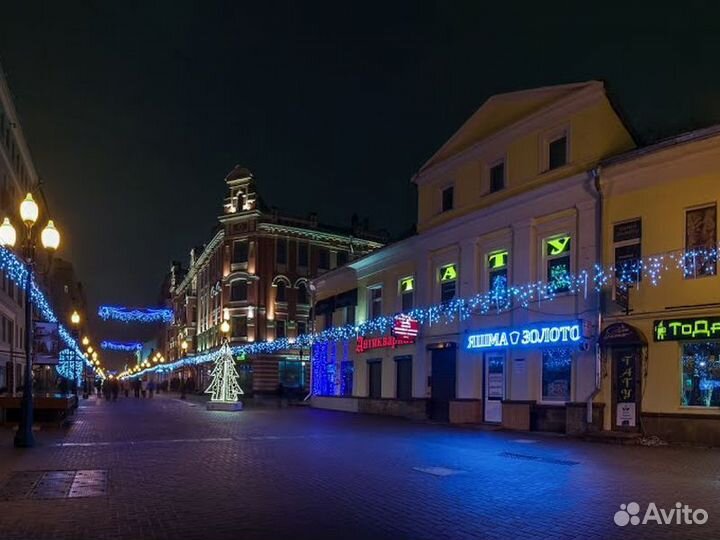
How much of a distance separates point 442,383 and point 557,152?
397 inches

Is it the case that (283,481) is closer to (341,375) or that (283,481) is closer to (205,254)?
(341,375)

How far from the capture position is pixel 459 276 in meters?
27.1

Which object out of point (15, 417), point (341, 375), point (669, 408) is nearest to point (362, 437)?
point (669, 408)

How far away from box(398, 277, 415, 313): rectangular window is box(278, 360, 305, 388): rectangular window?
3331 cm

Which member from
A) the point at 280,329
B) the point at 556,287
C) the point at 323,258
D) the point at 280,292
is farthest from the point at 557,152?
the point at 323,258

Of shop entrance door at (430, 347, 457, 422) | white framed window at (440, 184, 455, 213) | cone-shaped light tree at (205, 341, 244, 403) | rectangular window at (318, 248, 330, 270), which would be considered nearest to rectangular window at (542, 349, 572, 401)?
shop entrance door at (430, 347, 457, 422)

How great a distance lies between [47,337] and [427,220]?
57.3 ft

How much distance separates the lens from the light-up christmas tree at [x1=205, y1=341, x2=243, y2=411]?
34.3m

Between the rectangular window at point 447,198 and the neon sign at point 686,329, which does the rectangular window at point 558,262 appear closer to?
the neon sign at point 686,329

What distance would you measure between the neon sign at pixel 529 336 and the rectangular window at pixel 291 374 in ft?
129

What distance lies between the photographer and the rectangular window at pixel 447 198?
28594mm

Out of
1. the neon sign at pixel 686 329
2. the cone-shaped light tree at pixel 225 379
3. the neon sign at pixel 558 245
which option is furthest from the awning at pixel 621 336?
the cone-shaped light tree at pixel 225 379

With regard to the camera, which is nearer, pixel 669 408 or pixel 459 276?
pixel 669 408

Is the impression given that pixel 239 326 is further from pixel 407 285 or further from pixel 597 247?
pixel 597 247
